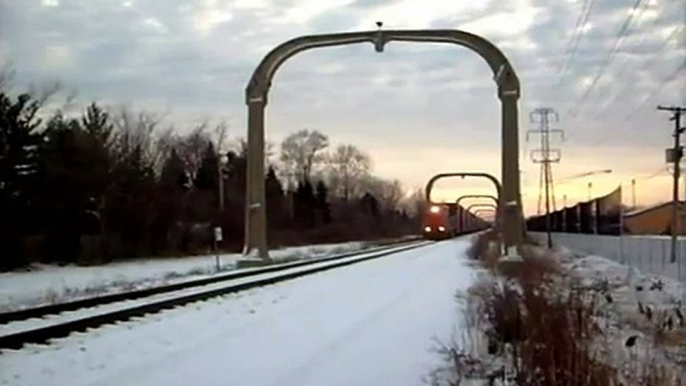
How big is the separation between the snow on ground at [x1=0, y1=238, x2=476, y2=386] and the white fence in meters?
10.1

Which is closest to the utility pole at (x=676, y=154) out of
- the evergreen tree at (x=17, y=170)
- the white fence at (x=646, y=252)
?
the white fence at (x=646, y=252)

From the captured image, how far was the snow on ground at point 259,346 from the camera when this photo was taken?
12.0 m

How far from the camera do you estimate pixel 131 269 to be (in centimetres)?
4525

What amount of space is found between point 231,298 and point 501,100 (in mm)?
16453

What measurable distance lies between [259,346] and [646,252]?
24363mm

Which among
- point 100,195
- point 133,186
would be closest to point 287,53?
point 100,195

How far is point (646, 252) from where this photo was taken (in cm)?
3594

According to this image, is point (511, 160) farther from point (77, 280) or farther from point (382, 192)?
point (382, 192)

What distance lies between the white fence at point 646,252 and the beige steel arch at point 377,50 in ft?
15.0

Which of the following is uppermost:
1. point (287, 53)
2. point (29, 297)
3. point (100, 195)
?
point (287, 53)

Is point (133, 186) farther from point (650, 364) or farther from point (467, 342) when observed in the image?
point (650, 364)

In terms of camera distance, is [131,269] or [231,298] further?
[131,269]

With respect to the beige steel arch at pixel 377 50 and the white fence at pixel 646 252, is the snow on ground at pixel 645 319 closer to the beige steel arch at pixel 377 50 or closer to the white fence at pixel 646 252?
the white fence at pixel 646 252

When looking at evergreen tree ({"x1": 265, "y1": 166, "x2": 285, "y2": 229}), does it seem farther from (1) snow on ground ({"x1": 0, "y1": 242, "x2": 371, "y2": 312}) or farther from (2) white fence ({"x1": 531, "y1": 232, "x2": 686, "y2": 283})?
(2) white fence ({"x1": 531, "y1": 232, "x2": 686, "y2": 283})
